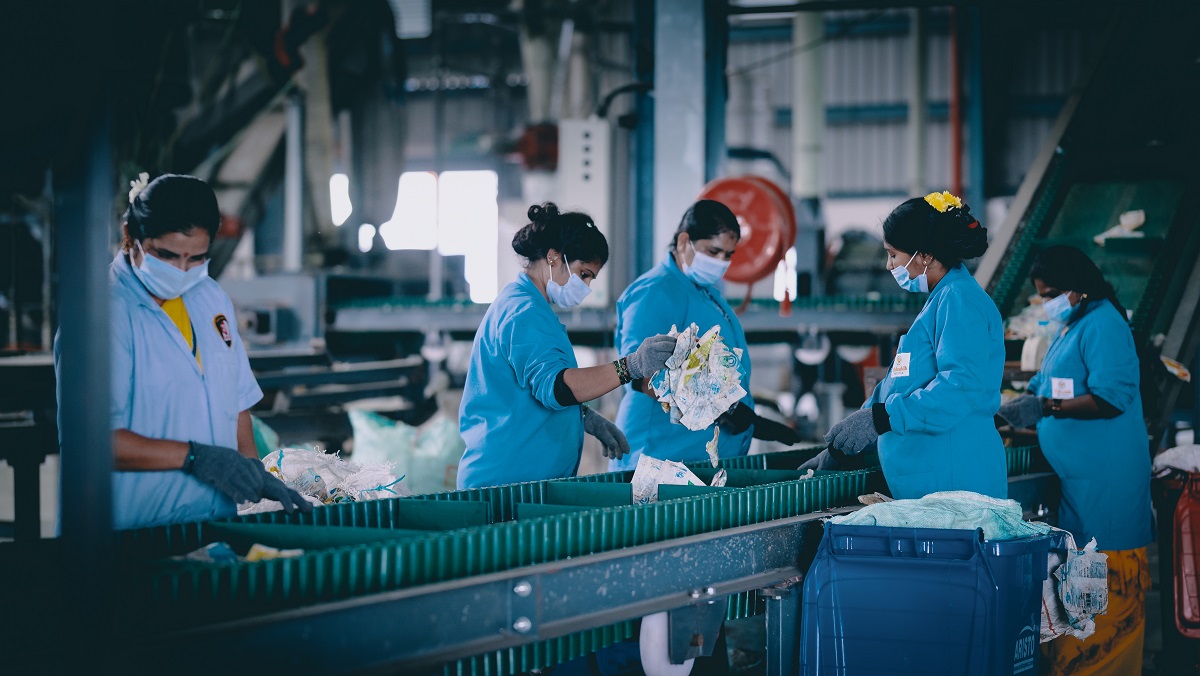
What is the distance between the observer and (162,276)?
204cm

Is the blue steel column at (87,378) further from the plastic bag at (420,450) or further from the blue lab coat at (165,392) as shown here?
the plastic bag at (420,450)

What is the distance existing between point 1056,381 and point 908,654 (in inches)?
62.3

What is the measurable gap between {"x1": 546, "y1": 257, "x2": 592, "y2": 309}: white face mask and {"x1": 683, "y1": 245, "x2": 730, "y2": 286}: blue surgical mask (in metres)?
0.55

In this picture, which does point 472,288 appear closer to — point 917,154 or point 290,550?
point 917,154

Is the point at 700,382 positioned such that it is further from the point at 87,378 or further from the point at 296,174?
the point at 296,174

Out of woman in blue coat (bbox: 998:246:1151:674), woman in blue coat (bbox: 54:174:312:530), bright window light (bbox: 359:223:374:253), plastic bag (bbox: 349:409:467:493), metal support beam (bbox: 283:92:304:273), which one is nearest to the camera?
woman in blue coat (bbox: 54:174:312:530)

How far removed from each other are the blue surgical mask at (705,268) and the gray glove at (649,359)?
0.64 meters

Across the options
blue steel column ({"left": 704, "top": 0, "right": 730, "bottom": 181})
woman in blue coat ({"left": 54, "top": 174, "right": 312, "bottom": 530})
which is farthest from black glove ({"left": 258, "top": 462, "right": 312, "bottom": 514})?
blue steel column ({"left": 704, "top": 0, "right": 730, "bottom": 181})

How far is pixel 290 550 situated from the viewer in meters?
2.03

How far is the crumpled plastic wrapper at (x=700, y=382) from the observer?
2.85m

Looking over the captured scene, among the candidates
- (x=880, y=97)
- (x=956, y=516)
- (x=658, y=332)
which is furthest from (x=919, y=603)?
(x=880, y=97)

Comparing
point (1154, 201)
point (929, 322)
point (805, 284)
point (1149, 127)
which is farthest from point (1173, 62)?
point (929, 322)

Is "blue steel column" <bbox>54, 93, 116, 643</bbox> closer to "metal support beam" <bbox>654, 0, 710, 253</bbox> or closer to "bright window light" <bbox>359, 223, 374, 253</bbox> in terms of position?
"metal support beam" <bbox>654, 0, 710, 253</bbox>

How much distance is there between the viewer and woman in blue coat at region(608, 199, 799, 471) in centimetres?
326
